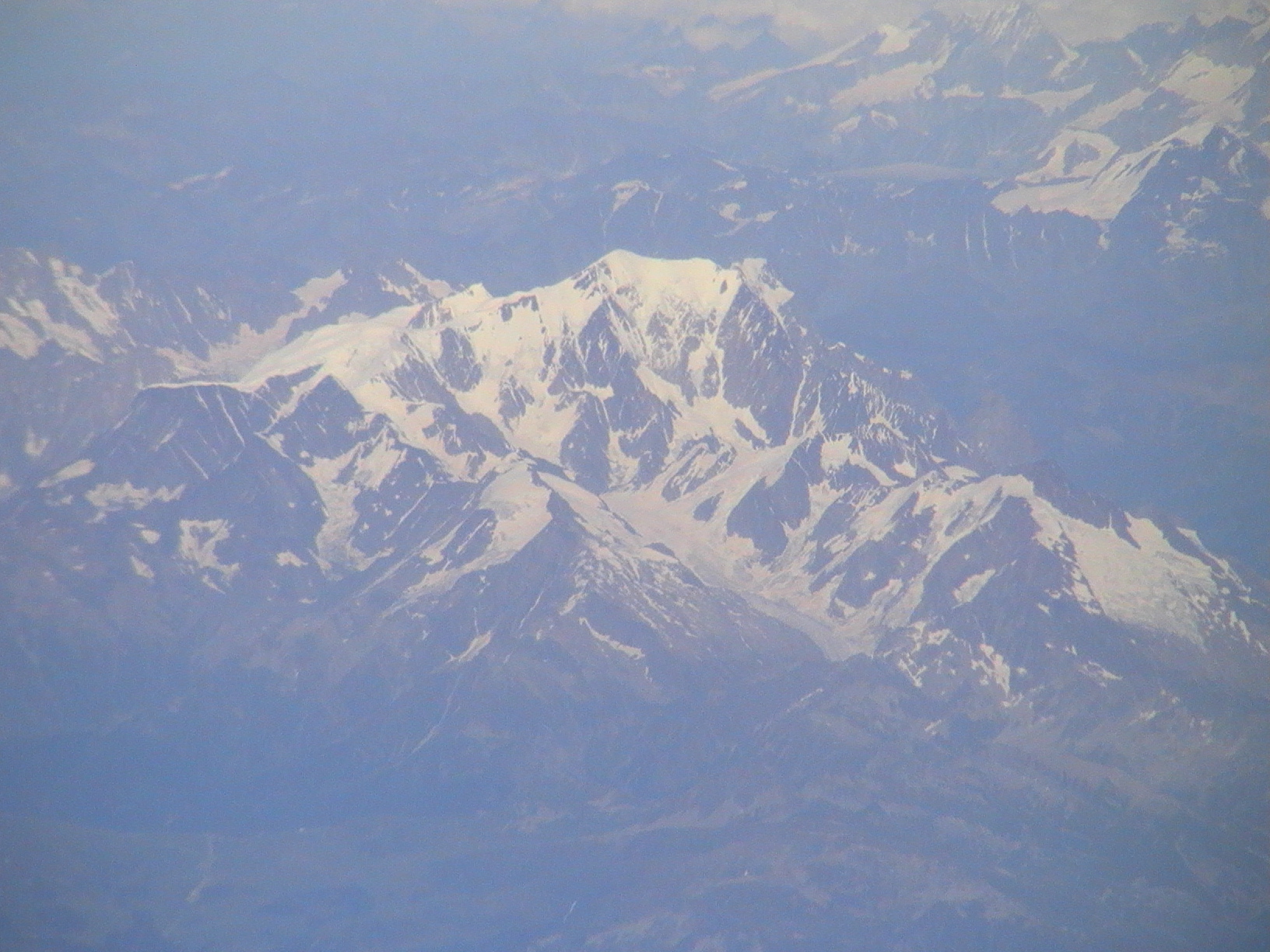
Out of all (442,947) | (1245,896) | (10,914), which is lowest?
(1245,896)

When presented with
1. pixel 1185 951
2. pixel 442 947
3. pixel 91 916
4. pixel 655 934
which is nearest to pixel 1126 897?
pixel 1185 951

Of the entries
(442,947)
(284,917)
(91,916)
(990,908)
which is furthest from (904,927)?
(91,916)

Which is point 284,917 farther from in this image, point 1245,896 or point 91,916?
point 1245,896

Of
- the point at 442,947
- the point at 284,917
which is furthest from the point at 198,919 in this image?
the point at 442,947

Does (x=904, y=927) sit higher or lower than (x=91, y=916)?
lower

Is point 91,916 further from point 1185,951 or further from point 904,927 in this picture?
point 1185,951

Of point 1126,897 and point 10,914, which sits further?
point 1126,897

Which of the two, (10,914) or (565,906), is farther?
(565,906)

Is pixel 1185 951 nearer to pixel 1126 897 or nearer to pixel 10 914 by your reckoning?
pixel 1126 897

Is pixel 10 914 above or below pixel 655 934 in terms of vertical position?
above
